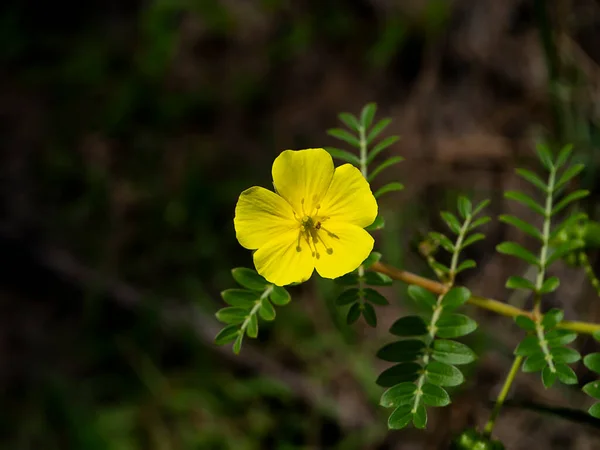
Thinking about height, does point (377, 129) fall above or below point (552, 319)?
above

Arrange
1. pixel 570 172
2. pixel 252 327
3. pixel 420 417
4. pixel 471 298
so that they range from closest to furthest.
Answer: pixel 420 417 → pixel 252 327 → pixel 471 298 → pixel 570 172

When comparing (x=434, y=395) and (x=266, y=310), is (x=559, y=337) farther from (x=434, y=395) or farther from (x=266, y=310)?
(x=266, y=310)

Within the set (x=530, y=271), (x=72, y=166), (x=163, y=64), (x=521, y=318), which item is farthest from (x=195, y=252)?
(x=521, y=318)

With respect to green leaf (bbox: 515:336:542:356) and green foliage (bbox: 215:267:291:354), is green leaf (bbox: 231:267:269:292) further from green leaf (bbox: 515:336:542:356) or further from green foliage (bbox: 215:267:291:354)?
green leaf (bbox: 515:336:542:356)

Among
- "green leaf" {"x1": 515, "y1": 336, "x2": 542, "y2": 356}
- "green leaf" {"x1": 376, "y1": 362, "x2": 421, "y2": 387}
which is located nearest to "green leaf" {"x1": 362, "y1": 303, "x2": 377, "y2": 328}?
"green leaf" {"x1": 376, "y1": 362, "x2": 421, "y2": 387}

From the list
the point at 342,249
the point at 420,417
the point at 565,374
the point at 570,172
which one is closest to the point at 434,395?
the point at 420,417
